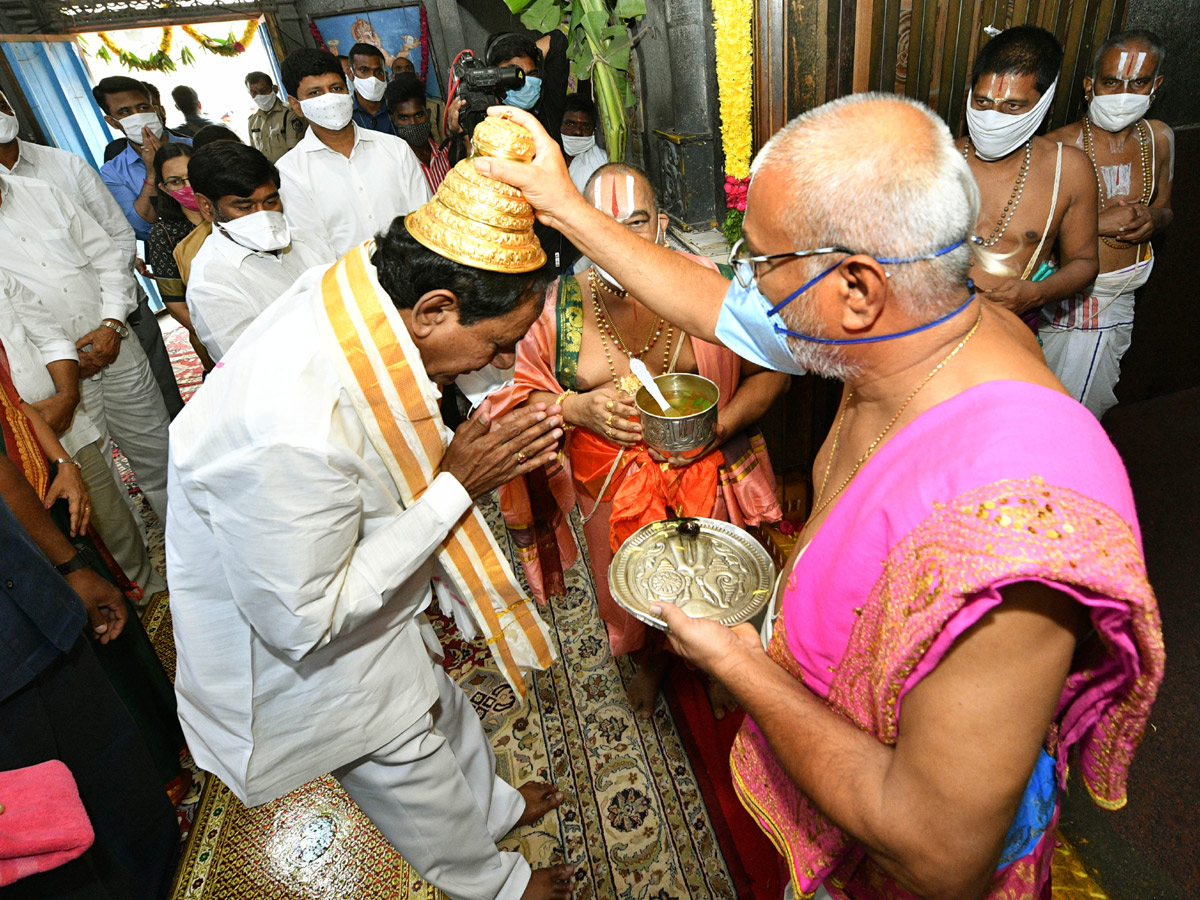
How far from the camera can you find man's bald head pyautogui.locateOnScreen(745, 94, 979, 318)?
1.14 metres

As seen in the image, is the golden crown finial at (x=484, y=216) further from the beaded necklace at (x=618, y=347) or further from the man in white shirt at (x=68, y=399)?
the man in white shirt at (x=68, y=399)

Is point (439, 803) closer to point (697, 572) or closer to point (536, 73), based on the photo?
point (697, 572)

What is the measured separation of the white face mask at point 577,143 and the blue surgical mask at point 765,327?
155 inches

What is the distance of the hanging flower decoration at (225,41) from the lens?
924 centimetres

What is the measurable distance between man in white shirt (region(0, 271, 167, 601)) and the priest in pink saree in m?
3.10

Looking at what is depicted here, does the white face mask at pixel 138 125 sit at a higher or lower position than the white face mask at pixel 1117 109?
higher

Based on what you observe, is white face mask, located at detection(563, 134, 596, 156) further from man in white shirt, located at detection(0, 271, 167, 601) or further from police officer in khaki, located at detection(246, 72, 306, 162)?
man in white shirt, located at detection(0, 271, 167, 601)

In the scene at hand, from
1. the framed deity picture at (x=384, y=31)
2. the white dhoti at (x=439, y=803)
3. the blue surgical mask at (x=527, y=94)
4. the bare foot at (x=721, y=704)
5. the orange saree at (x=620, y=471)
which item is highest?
the framed deity picture at (x=384, y=31)

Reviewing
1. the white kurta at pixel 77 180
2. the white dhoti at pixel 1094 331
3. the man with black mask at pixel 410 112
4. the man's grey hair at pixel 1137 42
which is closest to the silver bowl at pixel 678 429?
the white dhoti at pixel 1094 331

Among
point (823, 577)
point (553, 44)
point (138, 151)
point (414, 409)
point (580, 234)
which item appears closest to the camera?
point (823, 577)

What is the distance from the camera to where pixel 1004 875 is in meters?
1.43

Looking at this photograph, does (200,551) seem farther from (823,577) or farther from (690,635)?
Result: (823,577)

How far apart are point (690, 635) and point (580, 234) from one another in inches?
44.7

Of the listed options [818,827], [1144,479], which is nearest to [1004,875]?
[818,827]
